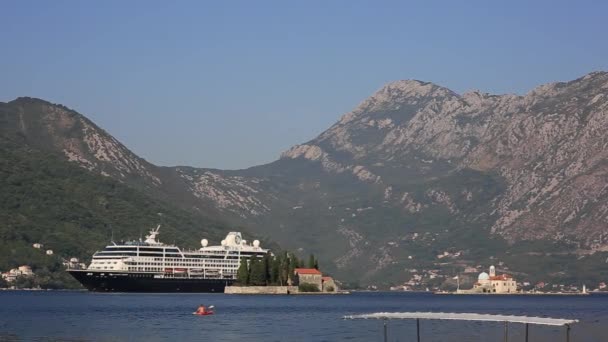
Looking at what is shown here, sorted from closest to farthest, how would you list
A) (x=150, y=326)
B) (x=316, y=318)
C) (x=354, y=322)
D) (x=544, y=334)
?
(x=544, y=334)
(x=150, y=326)
(x=354, y=322)
(x=316, y=318)

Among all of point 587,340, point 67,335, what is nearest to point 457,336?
point 587,340

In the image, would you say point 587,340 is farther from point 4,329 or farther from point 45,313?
point 45,313

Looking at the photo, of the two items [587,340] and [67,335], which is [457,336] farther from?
[67,335]

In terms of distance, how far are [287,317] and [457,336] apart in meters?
45.9

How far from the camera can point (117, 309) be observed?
193875mm

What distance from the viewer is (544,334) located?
137375 mm

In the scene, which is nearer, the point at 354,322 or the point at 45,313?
the point at 354,322

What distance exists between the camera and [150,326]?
147 meters

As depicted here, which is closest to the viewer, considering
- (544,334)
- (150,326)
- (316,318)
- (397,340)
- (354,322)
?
(397,340)

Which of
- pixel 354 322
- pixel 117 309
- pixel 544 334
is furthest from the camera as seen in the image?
pixel 117 309

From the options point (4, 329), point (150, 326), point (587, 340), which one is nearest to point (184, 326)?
point (150, 326)

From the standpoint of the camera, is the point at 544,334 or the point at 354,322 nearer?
the point at 544,334

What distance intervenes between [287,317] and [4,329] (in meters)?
46.9

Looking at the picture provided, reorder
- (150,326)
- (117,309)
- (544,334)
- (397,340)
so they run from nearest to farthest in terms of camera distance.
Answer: (397,340), (544,334), (150,326), (117,309)
